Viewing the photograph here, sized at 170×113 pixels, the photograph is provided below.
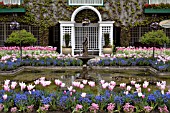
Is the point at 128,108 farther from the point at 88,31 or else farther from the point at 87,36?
the point at 88,31

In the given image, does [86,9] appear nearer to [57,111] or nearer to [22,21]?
[22,21]

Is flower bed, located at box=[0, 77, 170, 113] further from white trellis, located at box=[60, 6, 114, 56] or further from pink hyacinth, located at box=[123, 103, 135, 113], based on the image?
white trellis, located at box=[60, 6, 114, 56]

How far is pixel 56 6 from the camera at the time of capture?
68.9 ft

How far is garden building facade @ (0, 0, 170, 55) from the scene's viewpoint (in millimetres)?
20562

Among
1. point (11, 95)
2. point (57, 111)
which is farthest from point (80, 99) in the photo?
point (11, 95)

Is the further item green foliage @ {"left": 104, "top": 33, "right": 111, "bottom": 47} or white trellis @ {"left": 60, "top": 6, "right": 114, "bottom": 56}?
white trellis @ {"left": 60, "top": 6, "right": 114, "bottom": 56}

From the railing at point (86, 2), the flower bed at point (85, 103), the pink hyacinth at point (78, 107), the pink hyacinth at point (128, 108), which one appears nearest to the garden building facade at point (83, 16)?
the railing at point (86, 2)

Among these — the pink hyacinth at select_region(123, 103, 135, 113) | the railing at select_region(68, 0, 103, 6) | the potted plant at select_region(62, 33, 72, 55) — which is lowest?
the pink hyacinth at select_region(123, 103, 135, 113)

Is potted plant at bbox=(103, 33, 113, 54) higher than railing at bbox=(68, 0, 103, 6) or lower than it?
lower

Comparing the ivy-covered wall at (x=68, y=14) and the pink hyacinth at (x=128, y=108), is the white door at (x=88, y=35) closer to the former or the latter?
the ivy-covered wall at (x=68, y=14)

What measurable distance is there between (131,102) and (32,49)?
495 inches

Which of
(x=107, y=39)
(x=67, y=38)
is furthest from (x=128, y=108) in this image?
(x=67, y=38)

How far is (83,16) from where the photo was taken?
2103 centimetres

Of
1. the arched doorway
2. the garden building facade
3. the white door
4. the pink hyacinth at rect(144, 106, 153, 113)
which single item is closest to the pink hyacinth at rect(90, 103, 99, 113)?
the pink hyacinth at rect(144, 106, 153, 113)
